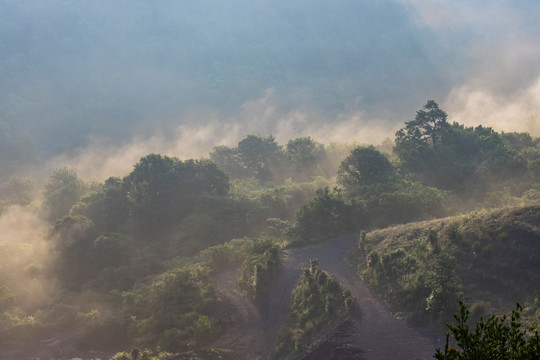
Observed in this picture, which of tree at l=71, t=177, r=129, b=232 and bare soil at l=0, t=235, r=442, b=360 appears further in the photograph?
tree at l=71, t=177, r=129, b=232

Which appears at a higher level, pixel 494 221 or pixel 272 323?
pixel 494 221

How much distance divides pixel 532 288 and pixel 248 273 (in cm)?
1974

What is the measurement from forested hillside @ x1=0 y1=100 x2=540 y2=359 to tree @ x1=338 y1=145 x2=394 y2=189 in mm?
205

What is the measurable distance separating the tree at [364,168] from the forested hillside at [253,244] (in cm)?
21

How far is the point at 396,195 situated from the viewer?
42.3 meters

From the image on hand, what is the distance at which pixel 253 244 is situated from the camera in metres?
36.8

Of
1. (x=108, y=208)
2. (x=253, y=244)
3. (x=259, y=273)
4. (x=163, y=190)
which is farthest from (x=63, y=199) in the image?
(x=259, y=273)

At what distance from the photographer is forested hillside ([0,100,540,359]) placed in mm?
21234

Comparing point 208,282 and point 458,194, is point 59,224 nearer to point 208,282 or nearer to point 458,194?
point 208,282

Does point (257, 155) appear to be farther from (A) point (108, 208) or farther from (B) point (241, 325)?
(B) point (241, 325)

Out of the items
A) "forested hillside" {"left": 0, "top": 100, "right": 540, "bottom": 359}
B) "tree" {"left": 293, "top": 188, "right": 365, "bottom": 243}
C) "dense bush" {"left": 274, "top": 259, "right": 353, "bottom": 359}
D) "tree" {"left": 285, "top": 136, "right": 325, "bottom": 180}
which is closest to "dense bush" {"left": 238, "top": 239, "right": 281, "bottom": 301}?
"forested hillside" {"left": 0, "top": 100, "right": 540, "bottom": 359}

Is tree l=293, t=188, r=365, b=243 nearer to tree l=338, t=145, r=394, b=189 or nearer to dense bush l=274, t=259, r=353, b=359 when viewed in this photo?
tree l=338, t=145, r=394, b=189

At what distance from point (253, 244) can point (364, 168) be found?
2453 cm

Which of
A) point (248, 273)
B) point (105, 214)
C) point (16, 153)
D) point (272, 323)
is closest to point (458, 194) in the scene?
point (248, 273)
